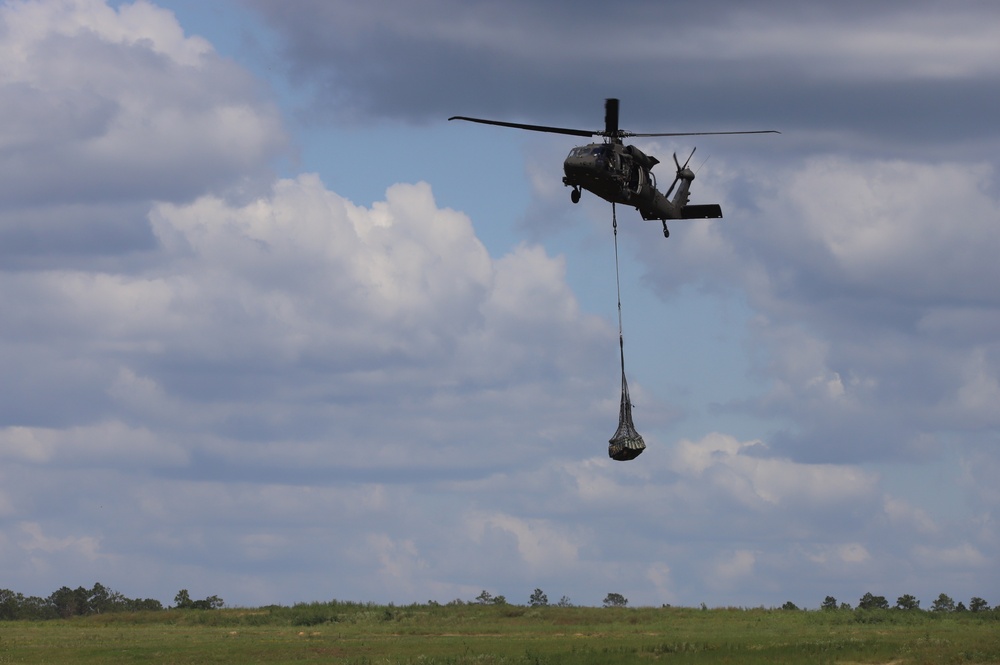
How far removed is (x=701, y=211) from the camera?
56.5m

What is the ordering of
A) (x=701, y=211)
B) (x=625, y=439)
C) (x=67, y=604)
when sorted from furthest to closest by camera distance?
(x=67, y=604), (x=701, y=211), (x=625, y=439)

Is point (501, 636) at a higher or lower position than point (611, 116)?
lower

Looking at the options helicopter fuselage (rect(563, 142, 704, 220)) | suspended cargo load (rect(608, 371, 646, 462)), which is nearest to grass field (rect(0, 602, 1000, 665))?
suspended cargo load (rect(608, 371, 646, 462))

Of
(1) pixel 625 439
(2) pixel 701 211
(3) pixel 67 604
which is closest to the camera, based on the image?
(1) pixel 625 439

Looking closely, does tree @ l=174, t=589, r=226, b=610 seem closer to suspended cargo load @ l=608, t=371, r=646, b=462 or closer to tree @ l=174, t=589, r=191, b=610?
tree @ l=174, t=589, r=191, b=610

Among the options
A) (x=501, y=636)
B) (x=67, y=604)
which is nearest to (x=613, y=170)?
(x=501, y=636)

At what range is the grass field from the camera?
48.7 metres

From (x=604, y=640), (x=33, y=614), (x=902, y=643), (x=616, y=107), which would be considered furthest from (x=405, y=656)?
(x=33, y=614)

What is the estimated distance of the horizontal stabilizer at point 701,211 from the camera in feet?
186

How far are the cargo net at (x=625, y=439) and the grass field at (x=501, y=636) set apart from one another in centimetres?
694

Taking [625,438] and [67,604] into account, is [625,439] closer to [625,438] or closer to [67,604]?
[625,438]

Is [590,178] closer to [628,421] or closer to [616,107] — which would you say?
[616,107]

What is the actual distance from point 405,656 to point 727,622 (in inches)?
849

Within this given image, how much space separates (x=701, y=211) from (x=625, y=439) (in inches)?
542
